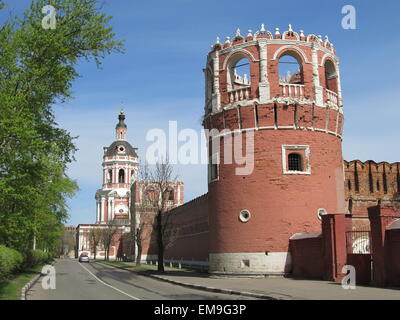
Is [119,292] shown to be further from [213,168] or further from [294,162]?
[294,162]

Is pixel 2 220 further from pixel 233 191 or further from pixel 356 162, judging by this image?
pixel 356 162

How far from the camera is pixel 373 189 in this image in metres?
32.3

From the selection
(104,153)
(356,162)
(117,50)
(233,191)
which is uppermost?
(104,153)

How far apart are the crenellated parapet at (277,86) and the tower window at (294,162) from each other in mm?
1569

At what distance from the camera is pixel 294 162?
25.5m

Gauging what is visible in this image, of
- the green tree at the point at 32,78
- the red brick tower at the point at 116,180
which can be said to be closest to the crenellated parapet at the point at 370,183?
the green tree at the point at 32,78

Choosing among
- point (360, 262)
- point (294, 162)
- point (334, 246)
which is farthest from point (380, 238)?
point (294, 162)

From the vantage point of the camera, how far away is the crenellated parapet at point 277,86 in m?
25.2

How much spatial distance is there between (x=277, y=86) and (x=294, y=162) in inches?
165

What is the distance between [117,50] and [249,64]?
30.5 ft
